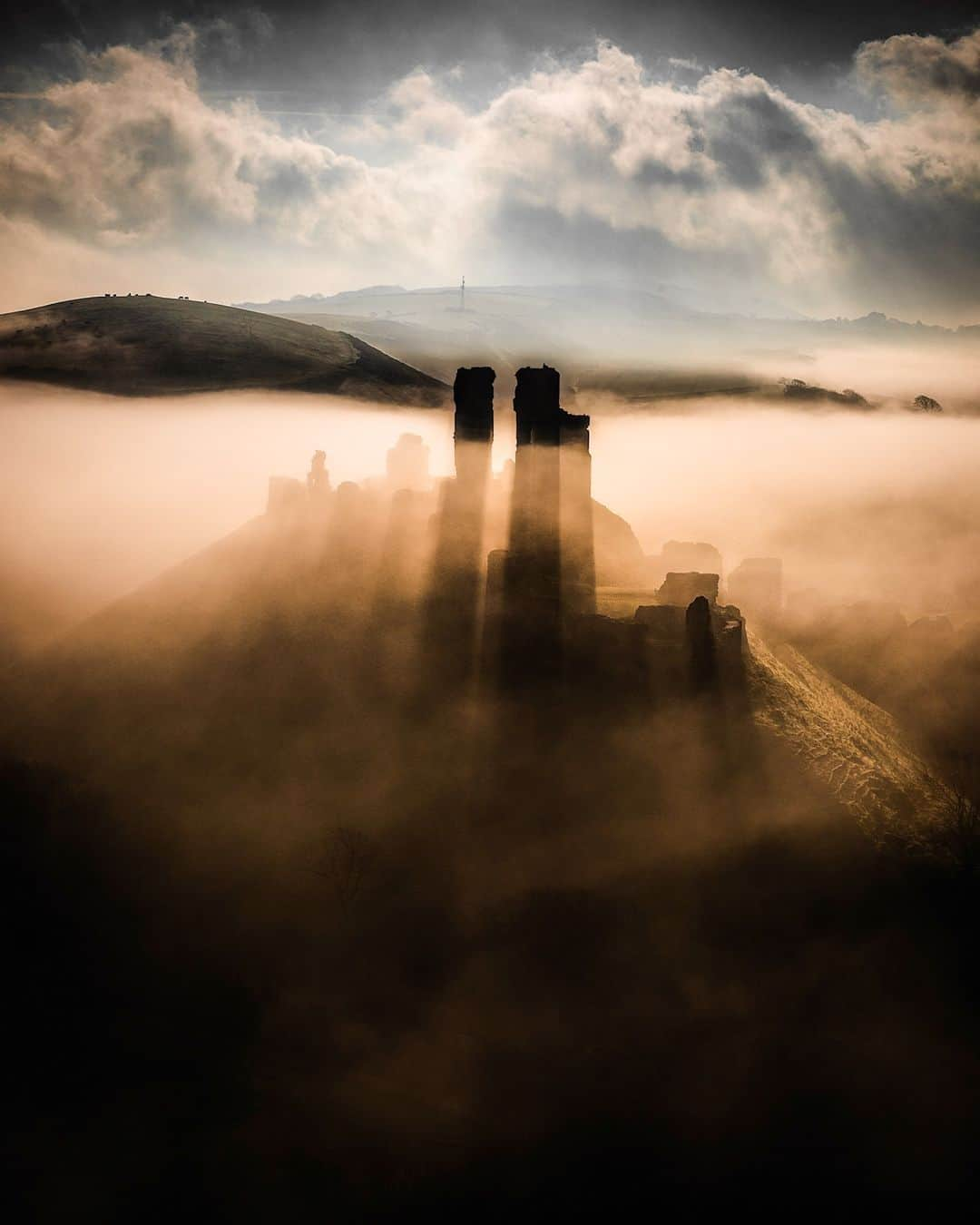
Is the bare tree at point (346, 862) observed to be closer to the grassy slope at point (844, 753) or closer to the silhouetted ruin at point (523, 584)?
the silhouetted ruin at point (523, 584)

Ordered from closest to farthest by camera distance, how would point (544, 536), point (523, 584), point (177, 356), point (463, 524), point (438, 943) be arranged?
1. point (438, 943)
2. point (523, 584)
3. point (544, 536)
4. point (463, 524)
5. point (177, 356)

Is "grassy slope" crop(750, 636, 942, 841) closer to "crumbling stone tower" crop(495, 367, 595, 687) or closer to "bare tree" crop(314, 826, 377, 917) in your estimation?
"crumbling stone tower" crop(495, 367, 595, 687)

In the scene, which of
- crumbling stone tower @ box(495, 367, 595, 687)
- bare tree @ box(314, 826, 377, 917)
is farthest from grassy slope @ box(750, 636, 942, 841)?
bare tree @ box(314, 826, 377, 917)

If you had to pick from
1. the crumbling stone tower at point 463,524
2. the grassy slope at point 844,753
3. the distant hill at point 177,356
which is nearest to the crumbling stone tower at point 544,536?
the crumbling stone tower at point 463,524

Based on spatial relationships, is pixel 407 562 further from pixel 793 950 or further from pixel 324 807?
pixel 793 950

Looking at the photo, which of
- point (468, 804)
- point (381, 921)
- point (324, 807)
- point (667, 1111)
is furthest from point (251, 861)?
point (667, 1111)

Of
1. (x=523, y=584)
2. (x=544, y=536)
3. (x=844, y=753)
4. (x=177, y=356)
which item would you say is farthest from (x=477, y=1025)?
(x=177, y=356)

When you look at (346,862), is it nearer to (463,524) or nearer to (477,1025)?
(477,1025)

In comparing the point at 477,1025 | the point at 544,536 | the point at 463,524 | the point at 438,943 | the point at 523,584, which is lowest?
the point at 477,1025
